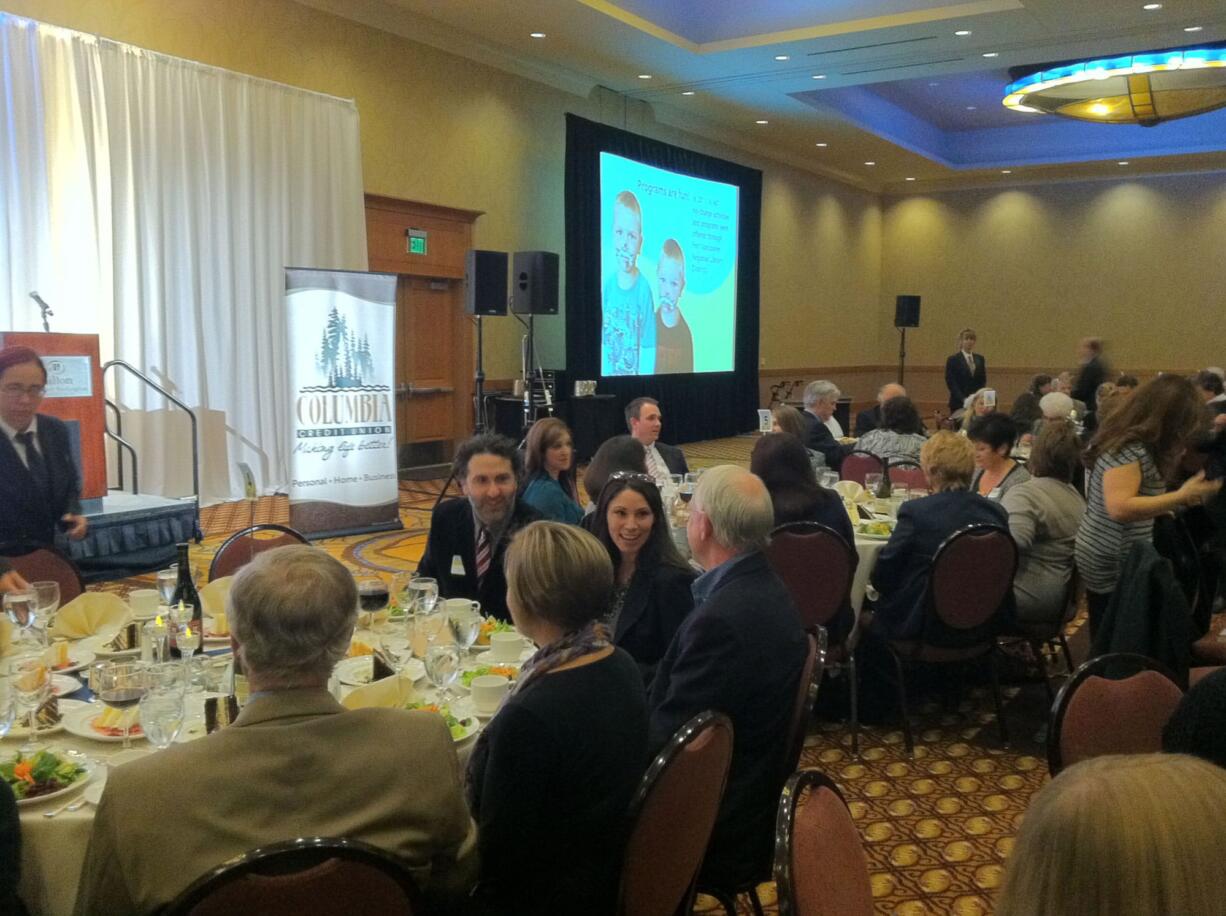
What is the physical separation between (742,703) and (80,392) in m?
5.91

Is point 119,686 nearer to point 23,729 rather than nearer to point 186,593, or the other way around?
point 23,729

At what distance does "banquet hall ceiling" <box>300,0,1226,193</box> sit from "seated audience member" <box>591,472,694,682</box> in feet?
23.3

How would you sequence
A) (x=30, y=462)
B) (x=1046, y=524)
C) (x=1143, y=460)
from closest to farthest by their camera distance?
1. (x=1143, y=460)
2. (x=1046, y=524)
3. (x=30, y=462)

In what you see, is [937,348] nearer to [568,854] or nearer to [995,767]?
[995,767]

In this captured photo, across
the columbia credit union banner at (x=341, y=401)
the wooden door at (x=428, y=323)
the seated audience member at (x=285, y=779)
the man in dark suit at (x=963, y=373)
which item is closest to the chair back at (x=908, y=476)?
the columbia credit union banner at (x=341, y=401)

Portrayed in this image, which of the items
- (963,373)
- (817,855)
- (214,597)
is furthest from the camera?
(963,373)

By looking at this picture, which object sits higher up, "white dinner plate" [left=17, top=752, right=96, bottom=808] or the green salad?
the green salad

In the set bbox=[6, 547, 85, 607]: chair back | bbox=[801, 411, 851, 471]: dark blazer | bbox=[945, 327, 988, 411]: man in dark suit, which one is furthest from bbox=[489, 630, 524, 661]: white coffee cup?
bbox=[945, 327, 988, 411]: man in dark suit

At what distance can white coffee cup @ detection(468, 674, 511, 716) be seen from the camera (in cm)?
238

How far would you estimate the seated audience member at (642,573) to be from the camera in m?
2.98

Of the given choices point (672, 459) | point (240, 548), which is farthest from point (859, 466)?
point (240, 548)

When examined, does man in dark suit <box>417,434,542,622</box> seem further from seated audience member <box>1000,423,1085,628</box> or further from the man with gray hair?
seated audience member <box>1000,423,1085,628</box>

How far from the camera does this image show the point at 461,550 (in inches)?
140

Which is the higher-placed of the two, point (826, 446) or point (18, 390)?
point (18, 390)
